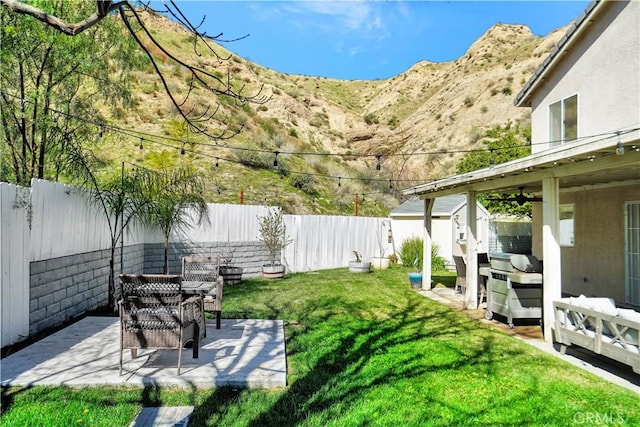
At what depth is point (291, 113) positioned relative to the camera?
116 feet

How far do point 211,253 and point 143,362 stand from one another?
6.64 m

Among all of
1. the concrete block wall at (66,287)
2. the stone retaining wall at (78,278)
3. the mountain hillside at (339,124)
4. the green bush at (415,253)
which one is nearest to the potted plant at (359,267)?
the green bush at (415,253)

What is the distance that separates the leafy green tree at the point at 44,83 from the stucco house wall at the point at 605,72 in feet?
33.9

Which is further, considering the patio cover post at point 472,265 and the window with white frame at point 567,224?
the window with white frame at point 567,224

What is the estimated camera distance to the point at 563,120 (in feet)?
30.7

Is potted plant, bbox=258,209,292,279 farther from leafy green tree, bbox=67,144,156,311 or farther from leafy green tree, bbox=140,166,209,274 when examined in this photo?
leafy green tree, bbox=67,144,156,311

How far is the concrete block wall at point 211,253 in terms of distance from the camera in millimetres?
9820

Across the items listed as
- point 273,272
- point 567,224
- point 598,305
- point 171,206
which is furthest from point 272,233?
point 598,305

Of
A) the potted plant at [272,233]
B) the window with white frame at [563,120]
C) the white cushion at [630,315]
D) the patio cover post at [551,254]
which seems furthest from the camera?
the potted plant at [272,233]

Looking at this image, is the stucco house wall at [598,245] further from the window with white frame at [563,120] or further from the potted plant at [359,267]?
the potted plant at [359,267]

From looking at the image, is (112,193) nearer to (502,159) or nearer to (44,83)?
(44,83)

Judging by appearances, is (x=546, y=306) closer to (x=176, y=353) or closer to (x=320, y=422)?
(x=320, y=422)

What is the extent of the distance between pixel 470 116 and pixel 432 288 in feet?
88.7

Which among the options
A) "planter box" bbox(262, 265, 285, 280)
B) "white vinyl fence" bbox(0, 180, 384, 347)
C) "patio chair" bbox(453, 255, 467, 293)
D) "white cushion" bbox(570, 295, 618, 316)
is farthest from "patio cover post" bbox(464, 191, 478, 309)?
"white vinyl fence" bbox(0, 180, 384, 347)
